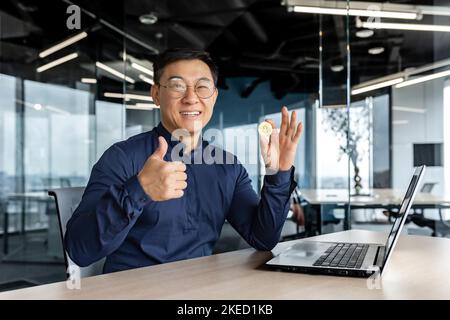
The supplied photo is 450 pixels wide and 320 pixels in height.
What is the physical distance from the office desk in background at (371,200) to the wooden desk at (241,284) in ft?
8.73

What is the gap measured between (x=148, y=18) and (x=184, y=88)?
4092mm

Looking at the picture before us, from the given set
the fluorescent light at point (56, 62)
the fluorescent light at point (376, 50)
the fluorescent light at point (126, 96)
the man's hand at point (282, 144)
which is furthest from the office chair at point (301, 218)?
the man's hand at point (282, 144)

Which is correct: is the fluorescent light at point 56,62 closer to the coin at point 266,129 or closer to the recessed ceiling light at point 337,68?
the recessed ceiling light at point 337,68

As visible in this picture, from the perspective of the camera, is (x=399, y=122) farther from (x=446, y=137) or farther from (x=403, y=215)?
(x=403, y=215)

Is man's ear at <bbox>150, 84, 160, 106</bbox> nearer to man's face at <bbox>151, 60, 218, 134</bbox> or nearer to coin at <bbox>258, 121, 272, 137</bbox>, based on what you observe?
man's face at <bbox>151, 60, 218, 134</bbox>

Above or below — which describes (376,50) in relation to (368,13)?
below

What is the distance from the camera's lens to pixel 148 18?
530cm

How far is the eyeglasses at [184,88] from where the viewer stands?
4.96 ft

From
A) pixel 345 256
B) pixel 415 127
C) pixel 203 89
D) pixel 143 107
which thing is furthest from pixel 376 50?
pixel 345 256

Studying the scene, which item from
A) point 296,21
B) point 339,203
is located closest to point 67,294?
point 339,203

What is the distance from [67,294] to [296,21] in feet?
16.8

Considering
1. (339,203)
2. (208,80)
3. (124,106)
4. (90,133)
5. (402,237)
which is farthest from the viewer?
(124,106)
